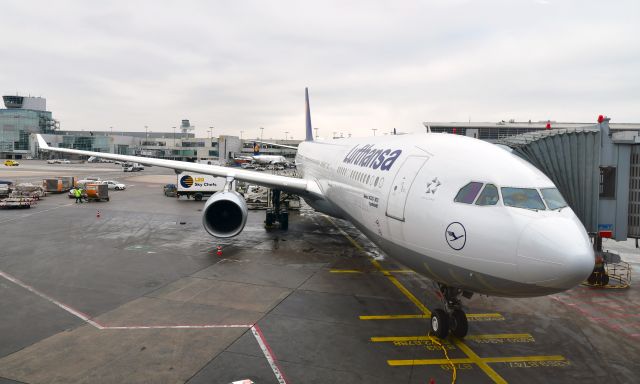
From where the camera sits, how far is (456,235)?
23.4ft

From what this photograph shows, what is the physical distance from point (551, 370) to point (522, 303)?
4.27m

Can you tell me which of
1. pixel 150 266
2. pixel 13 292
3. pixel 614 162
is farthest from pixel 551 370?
pixel 13 292

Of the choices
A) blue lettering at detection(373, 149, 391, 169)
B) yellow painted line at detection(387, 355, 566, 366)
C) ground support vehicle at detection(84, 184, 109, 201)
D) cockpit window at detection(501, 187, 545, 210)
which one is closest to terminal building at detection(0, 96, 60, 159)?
ground support vehicle at detection(84, 184, 109, 201)

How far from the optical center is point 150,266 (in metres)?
15.0

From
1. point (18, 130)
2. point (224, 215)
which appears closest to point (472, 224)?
point (224, 215)

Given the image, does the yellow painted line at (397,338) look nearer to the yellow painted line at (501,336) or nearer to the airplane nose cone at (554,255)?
the yellow painted line at (501,336)

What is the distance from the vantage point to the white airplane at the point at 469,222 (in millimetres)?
6273

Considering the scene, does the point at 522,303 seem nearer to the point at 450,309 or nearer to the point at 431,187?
the point at 450,309

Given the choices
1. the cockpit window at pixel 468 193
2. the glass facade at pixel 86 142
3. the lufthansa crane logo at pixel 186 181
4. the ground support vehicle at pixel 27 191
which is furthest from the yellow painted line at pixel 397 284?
the glass facade at pixel 86 142

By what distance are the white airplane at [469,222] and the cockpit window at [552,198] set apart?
0.02 m

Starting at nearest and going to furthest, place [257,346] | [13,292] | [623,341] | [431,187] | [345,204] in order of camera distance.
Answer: [431,187], [257,346], [623,341], [13,292], [345,204]

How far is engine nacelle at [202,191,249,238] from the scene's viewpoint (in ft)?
53.5

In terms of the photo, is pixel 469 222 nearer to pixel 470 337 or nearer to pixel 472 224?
pixel 472 224

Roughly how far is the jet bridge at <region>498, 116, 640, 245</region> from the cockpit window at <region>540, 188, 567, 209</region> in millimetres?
5174
